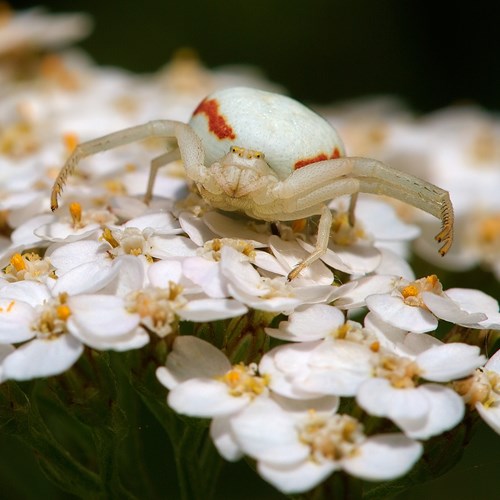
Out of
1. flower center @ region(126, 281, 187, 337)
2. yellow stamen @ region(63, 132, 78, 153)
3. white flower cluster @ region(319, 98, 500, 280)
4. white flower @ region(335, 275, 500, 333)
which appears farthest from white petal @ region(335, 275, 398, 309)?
yellow stamen @ region(63, 132, 78, 153)

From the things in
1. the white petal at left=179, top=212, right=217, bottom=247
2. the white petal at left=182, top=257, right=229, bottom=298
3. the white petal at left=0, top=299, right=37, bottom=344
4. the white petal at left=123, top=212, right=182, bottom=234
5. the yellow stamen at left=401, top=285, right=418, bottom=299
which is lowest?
the white petal at left=0, top=299, right=37, bottom=344

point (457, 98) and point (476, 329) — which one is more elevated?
point (476, 329)

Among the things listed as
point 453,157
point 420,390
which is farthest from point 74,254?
point 453,157

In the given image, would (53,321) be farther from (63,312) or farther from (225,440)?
(225,440)

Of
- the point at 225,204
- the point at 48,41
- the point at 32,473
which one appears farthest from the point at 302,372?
the point at 48,41

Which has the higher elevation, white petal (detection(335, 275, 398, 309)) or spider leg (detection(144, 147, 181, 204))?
spider leg (detection(144, 147, 181, 204))

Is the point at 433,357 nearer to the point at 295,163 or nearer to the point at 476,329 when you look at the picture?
the point at 476,329

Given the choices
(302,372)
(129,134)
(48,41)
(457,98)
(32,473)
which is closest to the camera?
(302,372)

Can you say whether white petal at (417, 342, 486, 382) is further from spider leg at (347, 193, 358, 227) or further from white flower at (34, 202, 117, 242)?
white flower at (34, 202, 117, 242)
